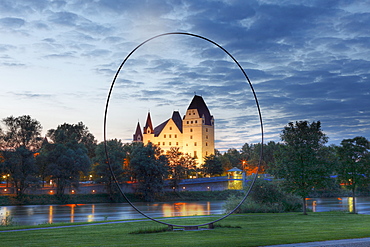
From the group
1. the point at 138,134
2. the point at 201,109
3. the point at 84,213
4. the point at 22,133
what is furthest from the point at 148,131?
the point at 84,213

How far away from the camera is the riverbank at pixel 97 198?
7400 centimetres

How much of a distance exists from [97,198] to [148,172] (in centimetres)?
1024

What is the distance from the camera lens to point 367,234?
2031cm

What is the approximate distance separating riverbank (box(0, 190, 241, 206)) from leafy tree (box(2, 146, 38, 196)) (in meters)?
1.73

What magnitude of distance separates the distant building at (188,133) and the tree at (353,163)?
9845 cm

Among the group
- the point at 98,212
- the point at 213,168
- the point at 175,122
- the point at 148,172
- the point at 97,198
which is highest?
the point at 175,122

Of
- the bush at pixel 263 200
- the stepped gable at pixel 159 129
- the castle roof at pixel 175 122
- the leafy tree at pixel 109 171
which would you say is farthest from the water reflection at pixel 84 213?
the stepped gable at pixel 159 129

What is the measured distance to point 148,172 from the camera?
266 feet

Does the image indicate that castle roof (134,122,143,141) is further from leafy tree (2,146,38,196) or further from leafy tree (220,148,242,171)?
leafy tree (2,146,38,196)

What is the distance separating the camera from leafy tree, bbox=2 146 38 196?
7171cm

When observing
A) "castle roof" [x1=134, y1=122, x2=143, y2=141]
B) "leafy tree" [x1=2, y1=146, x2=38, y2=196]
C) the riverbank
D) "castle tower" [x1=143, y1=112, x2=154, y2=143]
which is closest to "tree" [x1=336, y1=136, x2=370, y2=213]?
the riverbank

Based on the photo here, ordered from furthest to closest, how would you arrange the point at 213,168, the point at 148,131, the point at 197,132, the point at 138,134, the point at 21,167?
1. the point at 138,134
2. the point at 148,131
3. the point at 197,132
4. the point at 213,168
5. the point at 21,167

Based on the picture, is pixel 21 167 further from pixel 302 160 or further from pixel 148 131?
pixel 148 131

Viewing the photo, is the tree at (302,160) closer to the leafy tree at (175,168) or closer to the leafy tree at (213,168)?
the leafy tree at (175,168)
